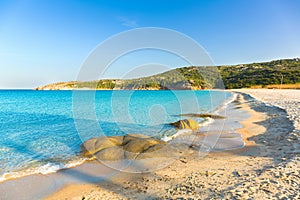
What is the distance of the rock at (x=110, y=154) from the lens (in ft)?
23.6

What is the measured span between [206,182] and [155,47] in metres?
5.75

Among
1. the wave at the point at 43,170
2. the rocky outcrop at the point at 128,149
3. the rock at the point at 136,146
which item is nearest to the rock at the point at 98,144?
the rocky outcrop at the point at 128,149

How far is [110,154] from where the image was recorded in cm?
740

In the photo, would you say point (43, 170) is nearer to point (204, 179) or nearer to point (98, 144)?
point (98, 144)

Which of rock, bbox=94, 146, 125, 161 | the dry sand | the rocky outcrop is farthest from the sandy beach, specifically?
the rocky outcrop

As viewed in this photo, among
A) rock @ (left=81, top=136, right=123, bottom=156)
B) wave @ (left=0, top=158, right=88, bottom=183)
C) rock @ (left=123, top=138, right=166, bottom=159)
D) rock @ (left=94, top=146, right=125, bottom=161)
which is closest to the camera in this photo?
wave @ (left=0, top=158, right=88, bottom=183)

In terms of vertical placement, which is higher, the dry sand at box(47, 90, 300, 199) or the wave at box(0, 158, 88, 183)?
the dry sand at box(47, 90, 300, 199)

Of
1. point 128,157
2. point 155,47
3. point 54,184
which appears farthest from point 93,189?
point 155,47

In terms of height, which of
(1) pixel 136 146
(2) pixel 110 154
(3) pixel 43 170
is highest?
(1) pixel 136 146

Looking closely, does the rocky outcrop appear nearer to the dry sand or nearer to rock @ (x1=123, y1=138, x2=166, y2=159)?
rock @ (x1=123, y1=138, x2=166, y2=159)

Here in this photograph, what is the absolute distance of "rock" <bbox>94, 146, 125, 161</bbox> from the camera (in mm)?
7203

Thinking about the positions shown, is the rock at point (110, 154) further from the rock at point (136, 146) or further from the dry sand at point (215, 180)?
the dry sand at point (215, 180)

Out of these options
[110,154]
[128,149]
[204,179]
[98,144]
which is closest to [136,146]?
[128,149]

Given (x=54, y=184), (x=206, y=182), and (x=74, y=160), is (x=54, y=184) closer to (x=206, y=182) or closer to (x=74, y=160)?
(x=74, y=160)
